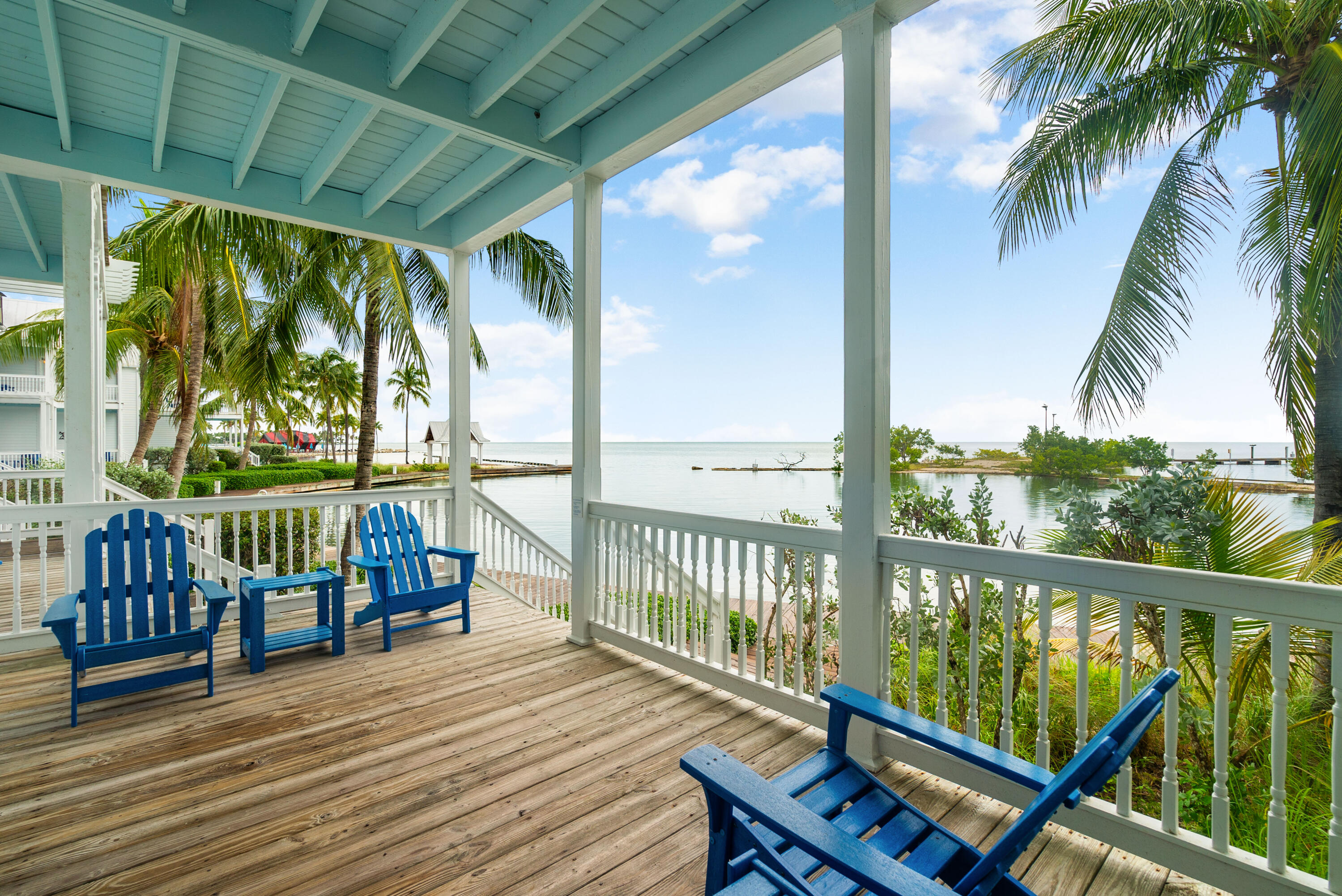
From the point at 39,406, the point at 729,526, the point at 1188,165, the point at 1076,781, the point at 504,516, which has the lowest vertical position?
the point at 504,516

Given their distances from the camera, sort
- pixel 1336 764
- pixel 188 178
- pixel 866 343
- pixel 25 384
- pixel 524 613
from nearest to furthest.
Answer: pixel 1336 764
pixel 866 343
pixel 188 178
pixel 524 613
pixel 25 384

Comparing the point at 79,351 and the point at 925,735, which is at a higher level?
the point at 79,351

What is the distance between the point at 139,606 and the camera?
3191 millimetres

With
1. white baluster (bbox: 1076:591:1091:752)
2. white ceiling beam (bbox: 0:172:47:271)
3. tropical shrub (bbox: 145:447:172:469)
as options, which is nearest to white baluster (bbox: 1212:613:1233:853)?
white baluster (bbox: 1076:591:1091:752)

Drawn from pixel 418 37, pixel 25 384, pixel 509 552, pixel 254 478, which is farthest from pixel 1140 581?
pixel 25 384

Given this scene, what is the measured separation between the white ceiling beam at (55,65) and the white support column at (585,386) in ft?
8.11

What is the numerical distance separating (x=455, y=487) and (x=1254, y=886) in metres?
5.23

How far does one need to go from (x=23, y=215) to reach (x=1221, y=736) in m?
8.26

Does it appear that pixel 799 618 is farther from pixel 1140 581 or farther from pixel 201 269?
pixel 201 269

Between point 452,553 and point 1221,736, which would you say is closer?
point 1221,736

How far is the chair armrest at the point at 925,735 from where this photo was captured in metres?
1.32

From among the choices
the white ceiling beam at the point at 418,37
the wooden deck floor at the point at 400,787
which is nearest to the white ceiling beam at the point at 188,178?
the white ceiling beam at the point at 418,37

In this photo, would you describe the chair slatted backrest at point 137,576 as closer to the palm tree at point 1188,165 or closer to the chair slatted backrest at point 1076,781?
the chair slatted backrest at point 1076,781

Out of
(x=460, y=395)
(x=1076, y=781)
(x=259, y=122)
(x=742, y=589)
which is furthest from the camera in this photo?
(x=460, y=395)
